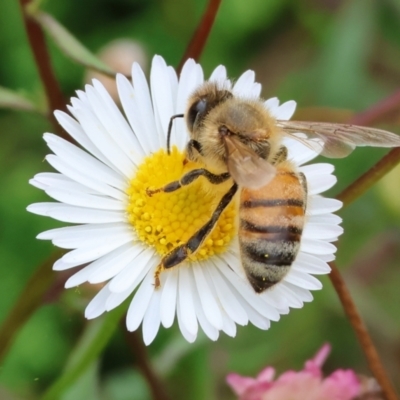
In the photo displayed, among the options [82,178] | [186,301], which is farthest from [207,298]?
[82,178]

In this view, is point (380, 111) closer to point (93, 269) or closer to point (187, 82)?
point (187, 82)

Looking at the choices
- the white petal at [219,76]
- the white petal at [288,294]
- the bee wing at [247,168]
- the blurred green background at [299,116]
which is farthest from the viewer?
the blurred green background at [299,116]

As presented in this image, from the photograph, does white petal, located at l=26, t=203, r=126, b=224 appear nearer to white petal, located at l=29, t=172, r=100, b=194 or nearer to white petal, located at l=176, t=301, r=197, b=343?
white petal, located at l=29, t=172, r=100, b=194

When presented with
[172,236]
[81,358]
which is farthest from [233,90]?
[81,358]

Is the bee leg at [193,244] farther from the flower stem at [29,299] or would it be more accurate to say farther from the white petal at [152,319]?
the flower stem at [29,299]

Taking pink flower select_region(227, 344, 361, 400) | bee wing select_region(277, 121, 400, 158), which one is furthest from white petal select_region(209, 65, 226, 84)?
pink flower select_region(227, 344, 361, 400)

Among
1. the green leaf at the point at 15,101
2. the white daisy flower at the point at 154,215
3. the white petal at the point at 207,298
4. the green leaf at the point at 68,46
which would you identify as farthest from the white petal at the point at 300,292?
the green leaf at the point at 15,101
